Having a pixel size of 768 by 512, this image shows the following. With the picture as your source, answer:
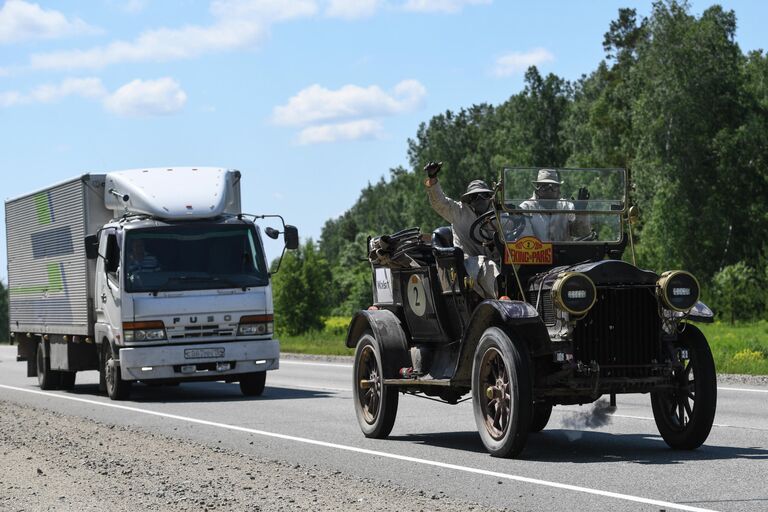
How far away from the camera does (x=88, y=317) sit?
69.5 feet

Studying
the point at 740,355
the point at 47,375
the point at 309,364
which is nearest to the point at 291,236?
Answer: the point at 47,375

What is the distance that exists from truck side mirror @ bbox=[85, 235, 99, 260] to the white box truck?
0.01 m

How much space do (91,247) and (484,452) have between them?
10413 mm

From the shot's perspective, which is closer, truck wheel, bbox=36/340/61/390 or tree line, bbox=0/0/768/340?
truck wheel, bbox=36/340/61/390

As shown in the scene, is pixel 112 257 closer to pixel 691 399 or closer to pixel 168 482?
pixel 168 482

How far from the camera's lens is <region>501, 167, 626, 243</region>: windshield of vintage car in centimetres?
1161

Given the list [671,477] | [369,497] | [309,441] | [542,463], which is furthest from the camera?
[309,441]

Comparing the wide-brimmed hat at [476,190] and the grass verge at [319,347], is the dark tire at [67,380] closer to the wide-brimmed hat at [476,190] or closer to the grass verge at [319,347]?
the grass verge at [319,347]

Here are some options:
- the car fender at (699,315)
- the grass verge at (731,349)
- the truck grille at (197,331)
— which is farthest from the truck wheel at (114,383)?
the car fender at (699,315)

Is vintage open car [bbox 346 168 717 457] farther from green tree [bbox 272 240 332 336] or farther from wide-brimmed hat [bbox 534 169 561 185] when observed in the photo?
green tree [bbox 272 240 332 336]

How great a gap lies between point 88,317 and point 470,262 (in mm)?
10922

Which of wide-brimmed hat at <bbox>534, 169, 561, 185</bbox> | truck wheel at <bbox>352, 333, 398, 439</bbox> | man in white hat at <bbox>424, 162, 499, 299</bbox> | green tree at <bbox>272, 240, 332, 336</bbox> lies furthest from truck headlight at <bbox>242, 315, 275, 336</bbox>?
green tree at <bbox>272, 240, 332, 336</bbox>

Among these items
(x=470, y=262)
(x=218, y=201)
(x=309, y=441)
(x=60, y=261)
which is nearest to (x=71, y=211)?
(x=60, y=261)

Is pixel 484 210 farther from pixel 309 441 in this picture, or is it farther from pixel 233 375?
pixel 233 375
